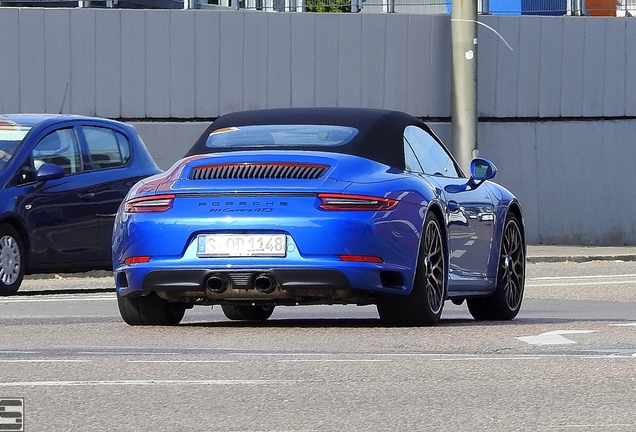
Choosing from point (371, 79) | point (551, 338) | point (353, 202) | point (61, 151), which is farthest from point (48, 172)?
point (371, 79)

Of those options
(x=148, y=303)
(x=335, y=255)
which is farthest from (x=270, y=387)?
(x=148, y=303)

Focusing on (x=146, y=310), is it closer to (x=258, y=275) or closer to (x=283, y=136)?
(x=258, y=275)

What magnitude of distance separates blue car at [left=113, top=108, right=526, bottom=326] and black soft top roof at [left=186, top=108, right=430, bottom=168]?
1 cm

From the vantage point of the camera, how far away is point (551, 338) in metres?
9.23

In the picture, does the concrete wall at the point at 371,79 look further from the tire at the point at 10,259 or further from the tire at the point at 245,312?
the tire at the point at 245,312

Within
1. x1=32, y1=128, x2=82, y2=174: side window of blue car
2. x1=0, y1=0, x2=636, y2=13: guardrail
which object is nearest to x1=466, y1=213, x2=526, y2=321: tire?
x1=32, y1=128, x2=82, y2=174: side window of blue car

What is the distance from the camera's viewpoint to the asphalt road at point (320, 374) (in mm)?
6098

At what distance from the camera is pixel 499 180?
909 inches

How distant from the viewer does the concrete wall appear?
21.9 meters

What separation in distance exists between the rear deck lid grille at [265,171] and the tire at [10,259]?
4.75 m

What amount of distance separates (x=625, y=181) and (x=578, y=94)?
1.44 meters

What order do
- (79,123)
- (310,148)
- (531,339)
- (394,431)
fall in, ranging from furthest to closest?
(79,123)
(310,148)
(531,339)
(394,431)

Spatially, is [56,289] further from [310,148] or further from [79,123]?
[310,148]

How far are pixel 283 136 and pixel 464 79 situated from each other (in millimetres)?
12383
